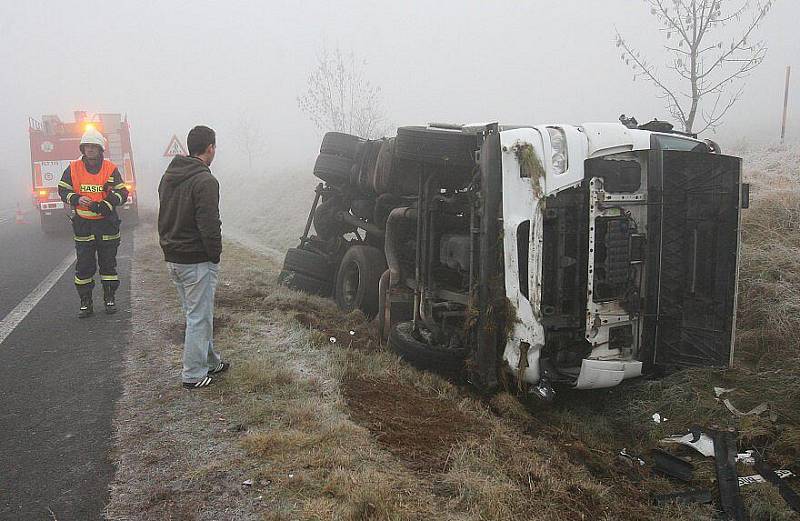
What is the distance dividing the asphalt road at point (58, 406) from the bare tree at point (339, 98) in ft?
56.1

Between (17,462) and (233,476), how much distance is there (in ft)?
3.96

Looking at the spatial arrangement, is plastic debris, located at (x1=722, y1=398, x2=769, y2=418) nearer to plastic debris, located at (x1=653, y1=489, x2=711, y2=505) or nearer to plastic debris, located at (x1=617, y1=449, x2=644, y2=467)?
plastic debris, located at (x1=617, y1=449, x2=644, y2=467)

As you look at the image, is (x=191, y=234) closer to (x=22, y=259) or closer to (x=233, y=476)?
(x=233, y=476)

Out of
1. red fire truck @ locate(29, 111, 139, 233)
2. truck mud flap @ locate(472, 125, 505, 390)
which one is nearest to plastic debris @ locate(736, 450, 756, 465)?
truck mud flap @ locate(472, 125, 505, 390)

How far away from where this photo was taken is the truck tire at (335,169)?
6641 millimetres

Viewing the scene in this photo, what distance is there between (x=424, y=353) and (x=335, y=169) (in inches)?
118

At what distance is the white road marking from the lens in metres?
5.71

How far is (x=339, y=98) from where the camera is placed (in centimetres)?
2369

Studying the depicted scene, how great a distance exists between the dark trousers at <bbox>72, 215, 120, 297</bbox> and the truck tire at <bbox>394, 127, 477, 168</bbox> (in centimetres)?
354

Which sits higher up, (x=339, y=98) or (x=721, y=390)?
(x=339, y=98)

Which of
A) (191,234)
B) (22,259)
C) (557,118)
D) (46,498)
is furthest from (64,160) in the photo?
(557,118)

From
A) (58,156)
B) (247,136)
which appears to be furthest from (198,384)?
(247,136)

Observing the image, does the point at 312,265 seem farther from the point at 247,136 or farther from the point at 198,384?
the point at 247,136

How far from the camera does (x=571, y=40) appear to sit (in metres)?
65.7
